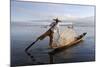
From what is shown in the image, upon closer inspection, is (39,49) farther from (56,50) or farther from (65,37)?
(65,37)

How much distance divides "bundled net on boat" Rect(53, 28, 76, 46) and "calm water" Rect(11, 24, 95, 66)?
71 mm

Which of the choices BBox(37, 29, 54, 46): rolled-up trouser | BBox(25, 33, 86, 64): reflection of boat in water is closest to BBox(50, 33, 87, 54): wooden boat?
BBox(25, 33, 86, 64): reflection of boat in water

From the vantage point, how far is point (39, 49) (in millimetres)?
2805

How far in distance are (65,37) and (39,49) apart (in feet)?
1.28

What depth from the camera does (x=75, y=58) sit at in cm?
297

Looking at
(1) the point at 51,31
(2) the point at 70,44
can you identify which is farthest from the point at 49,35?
(2) the point at 70,44

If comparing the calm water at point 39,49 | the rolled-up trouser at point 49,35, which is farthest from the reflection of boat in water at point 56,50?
the rolled-up trouser at point 49,35

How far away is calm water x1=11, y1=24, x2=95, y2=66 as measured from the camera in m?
2.71

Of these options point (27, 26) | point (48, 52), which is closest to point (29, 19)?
point (27, 26)

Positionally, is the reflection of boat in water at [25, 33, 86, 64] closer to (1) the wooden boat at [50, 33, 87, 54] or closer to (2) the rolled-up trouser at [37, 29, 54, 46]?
(1) the wooden boat at [50, 33, 87, 54]

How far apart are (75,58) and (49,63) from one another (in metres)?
0.37

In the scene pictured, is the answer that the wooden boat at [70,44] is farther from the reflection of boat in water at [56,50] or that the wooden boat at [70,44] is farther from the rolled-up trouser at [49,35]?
the rolled-up trouser at [49,35]
